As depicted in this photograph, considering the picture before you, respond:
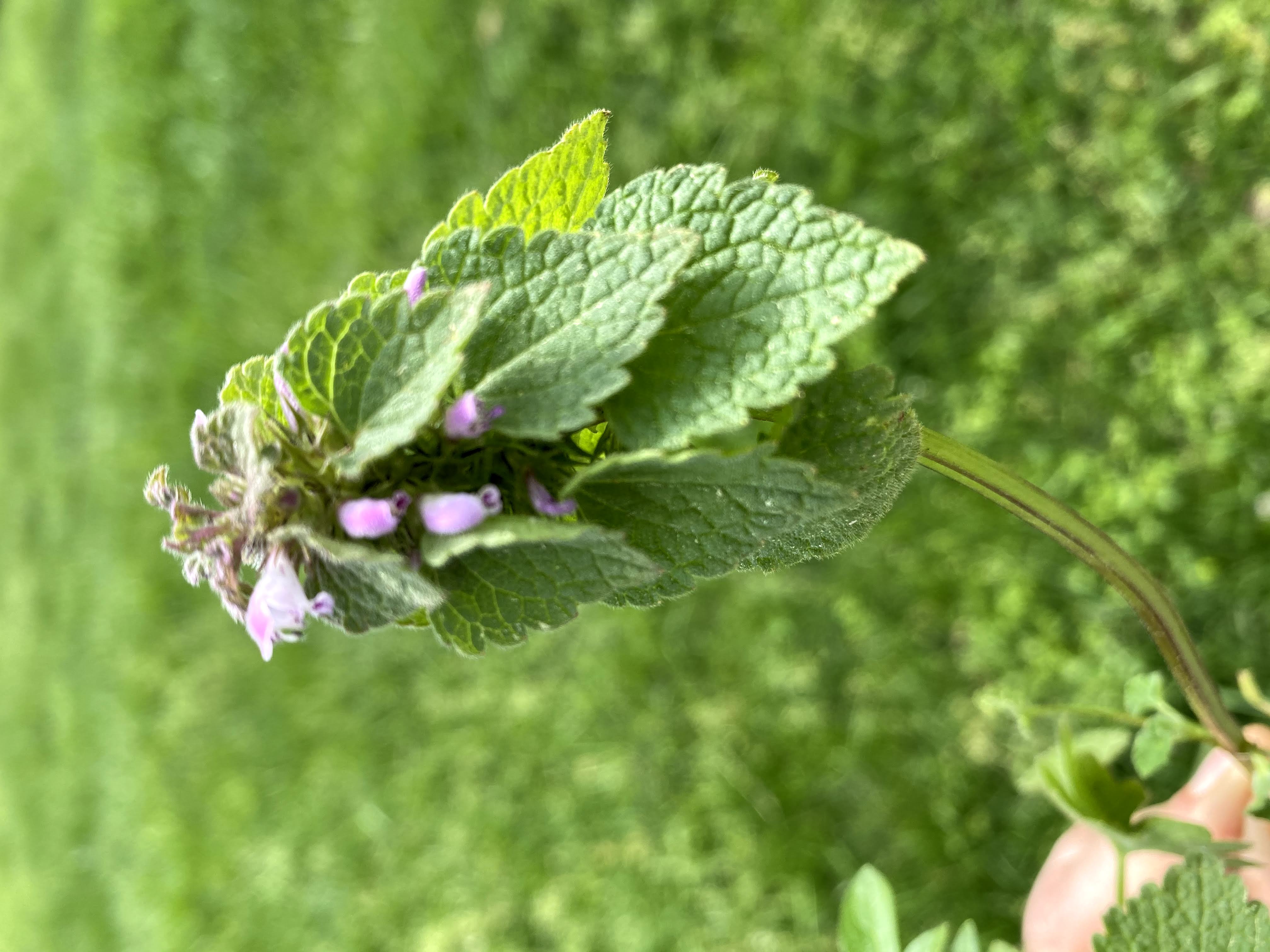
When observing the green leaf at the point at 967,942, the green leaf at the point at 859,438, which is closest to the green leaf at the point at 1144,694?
the green leaf at the point at 967,942

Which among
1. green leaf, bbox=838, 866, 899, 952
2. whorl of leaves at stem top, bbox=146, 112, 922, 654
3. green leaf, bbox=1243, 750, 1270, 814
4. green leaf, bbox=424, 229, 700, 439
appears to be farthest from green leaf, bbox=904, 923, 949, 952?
green leaf, bbox=424, 229, 700, 439

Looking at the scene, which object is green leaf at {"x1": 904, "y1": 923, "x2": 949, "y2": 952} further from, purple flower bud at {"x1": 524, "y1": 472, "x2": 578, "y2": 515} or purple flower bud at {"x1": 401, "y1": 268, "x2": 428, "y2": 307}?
purple flower bud at {"x1": 401, "y1": 268, "x2": 428, "y2": 307}

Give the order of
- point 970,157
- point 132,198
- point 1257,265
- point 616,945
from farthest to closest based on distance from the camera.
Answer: point 132,198
point 616,945
point 970,157
point 1257,265

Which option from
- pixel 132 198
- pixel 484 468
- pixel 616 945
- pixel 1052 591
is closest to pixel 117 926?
pixel 616 945

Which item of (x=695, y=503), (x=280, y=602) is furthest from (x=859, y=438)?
(x=280, y=602)

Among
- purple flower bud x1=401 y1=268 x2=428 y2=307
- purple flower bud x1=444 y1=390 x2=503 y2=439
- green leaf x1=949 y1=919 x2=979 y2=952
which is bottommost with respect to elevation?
green leaf x1=949 y1=919 x2=979 y2=952

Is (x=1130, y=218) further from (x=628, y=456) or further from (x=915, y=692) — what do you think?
(x=628, y=456)

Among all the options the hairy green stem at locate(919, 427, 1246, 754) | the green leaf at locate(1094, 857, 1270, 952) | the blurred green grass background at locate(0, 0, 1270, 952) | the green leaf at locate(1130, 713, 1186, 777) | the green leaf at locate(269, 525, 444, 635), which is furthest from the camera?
the blurred green grass background at locate(0, 0, 1270, 952)
